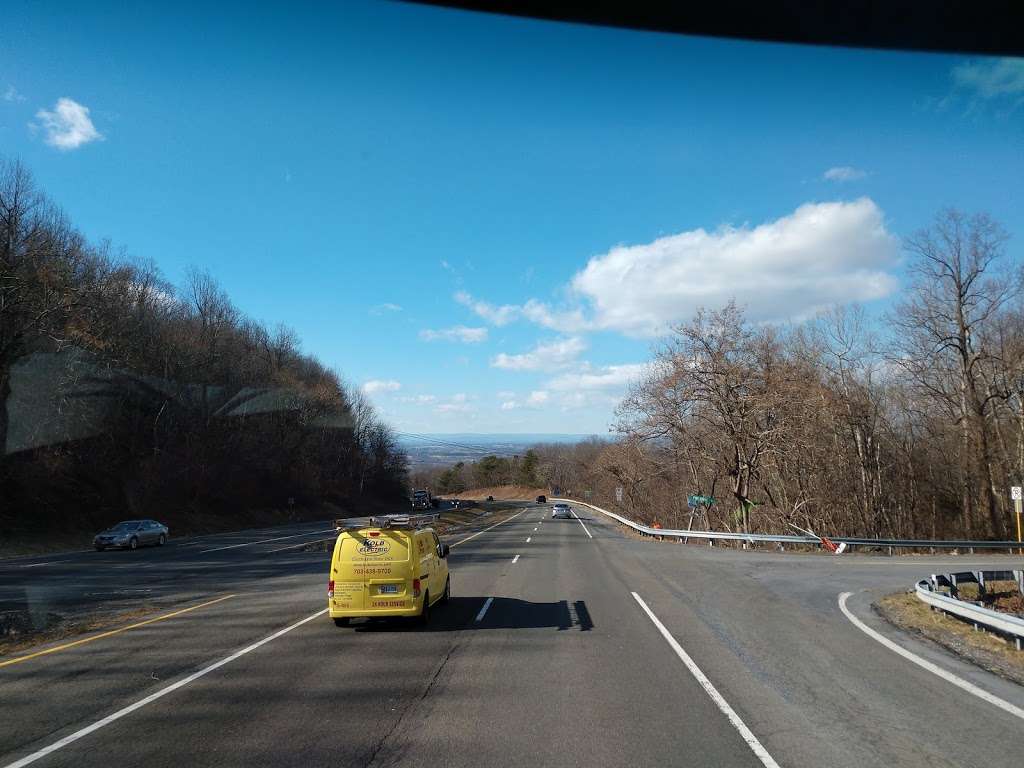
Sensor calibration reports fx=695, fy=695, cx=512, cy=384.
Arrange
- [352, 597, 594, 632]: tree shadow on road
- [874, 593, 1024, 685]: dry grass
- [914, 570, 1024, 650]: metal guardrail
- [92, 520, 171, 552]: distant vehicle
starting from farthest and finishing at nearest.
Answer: [92, 520, 171, 552]: distant vehicle
[352, 597, 594, 632]: tree shadow on road
[914, 570, 1024, 650]: metal guardrail
[874, 593, 1024, 685]: dry grass

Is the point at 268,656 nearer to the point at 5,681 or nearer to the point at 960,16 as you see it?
the point at 5,681

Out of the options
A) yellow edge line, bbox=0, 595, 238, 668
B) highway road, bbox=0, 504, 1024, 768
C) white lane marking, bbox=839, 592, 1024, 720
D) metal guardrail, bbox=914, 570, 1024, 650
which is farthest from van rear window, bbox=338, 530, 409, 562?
metal guardrail, bbox=914, 570, 1024, 650

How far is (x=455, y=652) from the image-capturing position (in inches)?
356

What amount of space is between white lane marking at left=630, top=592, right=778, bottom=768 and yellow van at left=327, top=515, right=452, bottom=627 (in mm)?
3759

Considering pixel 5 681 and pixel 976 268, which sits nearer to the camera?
pixel 5 681

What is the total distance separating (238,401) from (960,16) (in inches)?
2379

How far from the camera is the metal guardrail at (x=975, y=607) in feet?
30.4

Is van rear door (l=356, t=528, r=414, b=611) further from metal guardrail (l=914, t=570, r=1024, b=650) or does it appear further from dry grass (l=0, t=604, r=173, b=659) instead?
metal guardrail (l=914, t=570, r=1024, b=650)

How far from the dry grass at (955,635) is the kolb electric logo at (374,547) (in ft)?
26.5

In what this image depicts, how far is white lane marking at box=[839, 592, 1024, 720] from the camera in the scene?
667cm

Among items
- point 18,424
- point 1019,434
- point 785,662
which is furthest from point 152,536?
point 1019,434

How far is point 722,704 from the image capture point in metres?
6.64

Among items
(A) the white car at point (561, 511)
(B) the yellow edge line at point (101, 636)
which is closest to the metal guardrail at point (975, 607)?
(B) the yellow edge line at point (101, 636)

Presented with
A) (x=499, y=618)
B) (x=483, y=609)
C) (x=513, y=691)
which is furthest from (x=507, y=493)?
(x=513, y=691)
